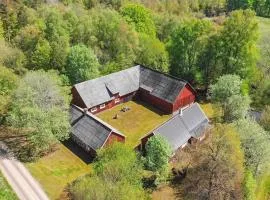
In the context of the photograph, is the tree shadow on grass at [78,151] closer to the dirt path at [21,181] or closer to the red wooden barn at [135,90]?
the dirt path at [21,181]

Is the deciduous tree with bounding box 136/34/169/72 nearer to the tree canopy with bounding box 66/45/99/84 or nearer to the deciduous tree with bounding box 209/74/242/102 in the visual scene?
the tree canopy with bounding box 66/45/99/84

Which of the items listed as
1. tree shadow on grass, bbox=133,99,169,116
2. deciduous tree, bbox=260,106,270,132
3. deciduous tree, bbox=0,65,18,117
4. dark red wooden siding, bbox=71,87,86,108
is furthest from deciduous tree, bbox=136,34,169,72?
deciduous tree, bbox=0,65,18,117

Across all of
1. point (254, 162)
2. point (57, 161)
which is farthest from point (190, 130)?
point (57, 161)

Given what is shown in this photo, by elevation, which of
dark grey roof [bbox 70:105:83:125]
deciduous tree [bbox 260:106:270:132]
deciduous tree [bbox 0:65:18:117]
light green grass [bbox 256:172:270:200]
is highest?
deciduous tree [bbox 0:65:18:117]

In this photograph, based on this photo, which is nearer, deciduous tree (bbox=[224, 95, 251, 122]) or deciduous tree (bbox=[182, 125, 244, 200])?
deciduous tree (bbox=[182, 125, 244, 200])

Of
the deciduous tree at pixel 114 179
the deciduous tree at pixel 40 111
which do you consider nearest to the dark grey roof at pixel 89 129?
the deciduous tree at pixel 40 111
